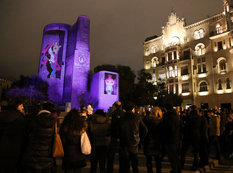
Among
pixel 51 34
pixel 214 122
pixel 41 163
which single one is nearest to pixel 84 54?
pixel 51 34

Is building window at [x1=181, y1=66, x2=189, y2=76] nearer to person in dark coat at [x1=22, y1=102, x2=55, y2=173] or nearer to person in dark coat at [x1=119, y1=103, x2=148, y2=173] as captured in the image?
person in dark coat at [x1=119, y1=103, x2=148, y2=173]

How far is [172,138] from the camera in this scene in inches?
190

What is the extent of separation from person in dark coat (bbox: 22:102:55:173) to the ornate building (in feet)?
133

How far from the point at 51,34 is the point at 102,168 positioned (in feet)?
186

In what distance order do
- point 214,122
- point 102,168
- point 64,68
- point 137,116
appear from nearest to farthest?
point 137,116, point 102,168, point 214,122, point 64,68

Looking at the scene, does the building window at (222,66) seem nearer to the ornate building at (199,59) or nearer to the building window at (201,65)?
the ornate building at (199,59)

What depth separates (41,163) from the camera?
3.35m

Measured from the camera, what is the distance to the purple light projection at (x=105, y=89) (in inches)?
1640

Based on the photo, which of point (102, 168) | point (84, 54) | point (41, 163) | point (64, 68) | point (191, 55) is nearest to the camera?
point (41, 163)

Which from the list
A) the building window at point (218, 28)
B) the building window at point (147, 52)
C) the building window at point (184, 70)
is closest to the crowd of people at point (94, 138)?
the building window at point (184, 70)

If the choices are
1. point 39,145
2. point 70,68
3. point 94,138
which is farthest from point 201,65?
point 39,145

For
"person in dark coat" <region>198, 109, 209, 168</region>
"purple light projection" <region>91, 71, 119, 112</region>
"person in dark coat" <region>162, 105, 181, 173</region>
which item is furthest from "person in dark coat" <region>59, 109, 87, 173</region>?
"purple light projection" <region>91, 71, 119, 112</region>

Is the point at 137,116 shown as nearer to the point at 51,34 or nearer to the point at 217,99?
the point at 217,99

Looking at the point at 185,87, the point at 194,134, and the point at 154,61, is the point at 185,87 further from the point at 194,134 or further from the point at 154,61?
the point at 194,134
